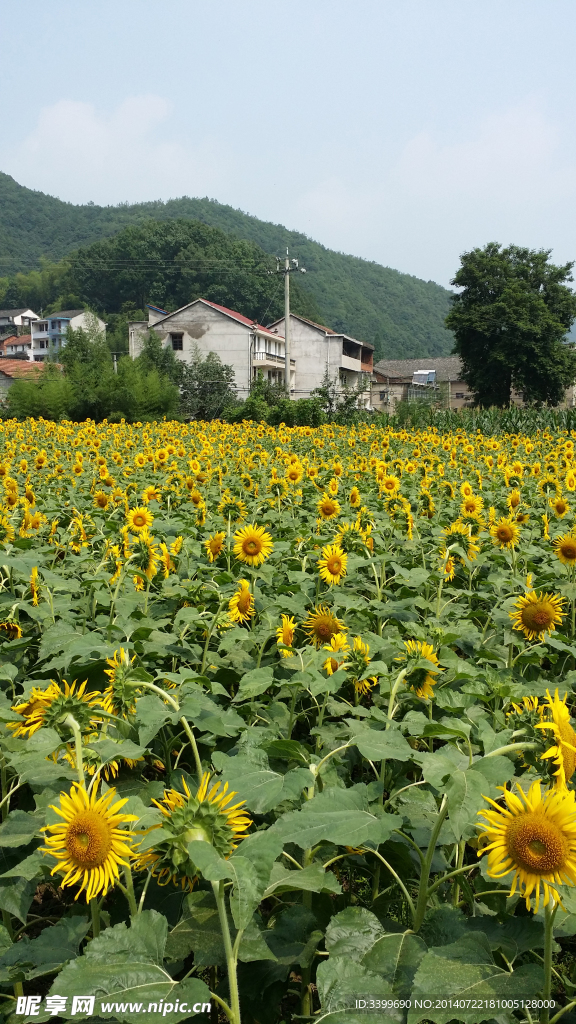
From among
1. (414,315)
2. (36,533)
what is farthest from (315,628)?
(414,315)

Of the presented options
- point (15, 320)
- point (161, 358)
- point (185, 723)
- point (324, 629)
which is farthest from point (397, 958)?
point (15, 320)

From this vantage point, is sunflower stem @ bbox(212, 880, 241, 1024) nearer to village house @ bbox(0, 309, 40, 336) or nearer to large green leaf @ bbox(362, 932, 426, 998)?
large green leaf @ bbox(362, 932, 426, 998)

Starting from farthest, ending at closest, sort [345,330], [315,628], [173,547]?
[345,330] → [173,547] → [315,628]

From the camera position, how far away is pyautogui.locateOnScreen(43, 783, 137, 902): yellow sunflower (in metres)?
1.27

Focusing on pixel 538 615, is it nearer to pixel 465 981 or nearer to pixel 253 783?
pixel 253 783

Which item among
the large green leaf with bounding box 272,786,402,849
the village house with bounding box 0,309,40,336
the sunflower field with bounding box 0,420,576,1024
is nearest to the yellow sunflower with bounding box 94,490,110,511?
the sunflower field with bounding box 0,420,576,1024

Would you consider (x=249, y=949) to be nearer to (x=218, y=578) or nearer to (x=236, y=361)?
(x=218, y=578)

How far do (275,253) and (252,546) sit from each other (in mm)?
92068

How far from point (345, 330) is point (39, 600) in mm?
91210

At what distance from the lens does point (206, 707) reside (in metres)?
1.82

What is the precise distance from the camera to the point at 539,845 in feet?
3.84

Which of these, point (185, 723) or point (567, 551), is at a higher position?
point (567, 551)

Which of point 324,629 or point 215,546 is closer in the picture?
point 324,629

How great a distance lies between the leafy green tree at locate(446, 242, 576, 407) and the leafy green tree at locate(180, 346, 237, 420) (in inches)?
537
